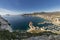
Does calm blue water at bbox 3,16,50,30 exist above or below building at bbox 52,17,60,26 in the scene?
above

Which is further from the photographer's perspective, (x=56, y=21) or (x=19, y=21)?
(x=56, y=21)

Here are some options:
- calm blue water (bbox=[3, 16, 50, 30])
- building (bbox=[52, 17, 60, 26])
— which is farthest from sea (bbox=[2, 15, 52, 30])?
building (bbox=[52, 17, 60, 26])

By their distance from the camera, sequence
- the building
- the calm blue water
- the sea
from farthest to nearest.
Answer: the building < the calm blue water < the sea

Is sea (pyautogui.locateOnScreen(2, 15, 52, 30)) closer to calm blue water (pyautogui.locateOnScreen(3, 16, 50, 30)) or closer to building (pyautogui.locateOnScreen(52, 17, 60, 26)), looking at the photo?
calm blue water (pyautogui.locateOnScreen(3, 16, 50, 30))

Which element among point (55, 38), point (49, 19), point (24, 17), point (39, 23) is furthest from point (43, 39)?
point (49, 19)

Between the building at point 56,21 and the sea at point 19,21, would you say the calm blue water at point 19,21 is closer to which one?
the sea at point 19,21

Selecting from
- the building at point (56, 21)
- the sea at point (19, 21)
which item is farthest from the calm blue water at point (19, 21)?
the building at point (56, 21)

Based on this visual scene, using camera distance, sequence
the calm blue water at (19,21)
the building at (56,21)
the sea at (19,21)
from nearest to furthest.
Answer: the sea at (19,21) < the calm blue water at (19,21) < the building at (56,21)

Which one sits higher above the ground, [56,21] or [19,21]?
[19,21]

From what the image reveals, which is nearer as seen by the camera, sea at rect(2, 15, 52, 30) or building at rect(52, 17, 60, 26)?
sea at rect(2, 15, 52, 30)

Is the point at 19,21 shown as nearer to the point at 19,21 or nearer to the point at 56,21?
the point at 19,21

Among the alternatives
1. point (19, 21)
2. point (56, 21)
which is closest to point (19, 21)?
point (19, 21)
